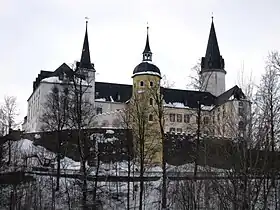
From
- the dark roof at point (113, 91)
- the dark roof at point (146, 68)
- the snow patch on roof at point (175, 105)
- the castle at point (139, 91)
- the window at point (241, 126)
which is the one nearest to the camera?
the window at point (241, 126)

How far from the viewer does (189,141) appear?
2313 inches

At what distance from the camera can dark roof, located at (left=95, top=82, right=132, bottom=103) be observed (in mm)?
75062

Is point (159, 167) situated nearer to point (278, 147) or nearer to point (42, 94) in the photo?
point (42, 94)

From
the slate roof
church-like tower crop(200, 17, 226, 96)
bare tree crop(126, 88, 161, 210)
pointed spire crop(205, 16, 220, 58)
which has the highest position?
pointed spire crop(205, 16, 220, 58)

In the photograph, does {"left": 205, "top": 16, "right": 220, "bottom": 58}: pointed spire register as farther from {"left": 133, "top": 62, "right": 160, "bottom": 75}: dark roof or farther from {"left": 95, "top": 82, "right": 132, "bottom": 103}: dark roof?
{"left": 133, "top": 62, "right": 160, "bottom": 75}: dark roof

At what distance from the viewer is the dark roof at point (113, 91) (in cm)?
7506

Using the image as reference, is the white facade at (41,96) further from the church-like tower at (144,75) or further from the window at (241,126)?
the window at (241,126)

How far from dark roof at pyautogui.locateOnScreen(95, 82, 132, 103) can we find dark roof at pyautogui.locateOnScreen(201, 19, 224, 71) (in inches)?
582

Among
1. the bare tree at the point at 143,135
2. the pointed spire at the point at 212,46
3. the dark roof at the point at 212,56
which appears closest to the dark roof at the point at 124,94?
the dark roof at the point at 212,56

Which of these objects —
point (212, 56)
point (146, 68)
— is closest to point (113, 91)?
point (146, 68)

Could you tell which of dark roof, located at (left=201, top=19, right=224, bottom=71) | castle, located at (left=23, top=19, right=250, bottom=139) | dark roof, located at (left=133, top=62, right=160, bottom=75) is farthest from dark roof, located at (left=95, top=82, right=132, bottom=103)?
dark roof, located at (left=201, top=19, right=224, bottom=71)

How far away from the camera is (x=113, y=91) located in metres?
77.0

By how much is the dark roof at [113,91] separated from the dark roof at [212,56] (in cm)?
1478

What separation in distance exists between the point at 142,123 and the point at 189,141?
19810 millimetres
